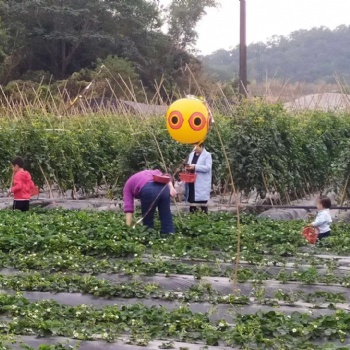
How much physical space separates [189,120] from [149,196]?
5.77ft

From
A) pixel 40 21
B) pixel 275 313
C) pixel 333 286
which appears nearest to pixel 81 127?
pixel 333 286

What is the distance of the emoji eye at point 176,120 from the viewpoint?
1166 centimetres

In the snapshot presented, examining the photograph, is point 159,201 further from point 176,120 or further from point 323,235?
point 323,235

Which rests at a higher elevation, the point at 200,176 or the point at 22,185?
the point at 200,176

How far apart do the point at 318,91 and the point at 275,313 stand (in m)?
15.4

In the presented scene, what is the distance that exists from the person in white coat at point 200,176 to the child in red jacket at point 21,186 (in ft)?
9.21

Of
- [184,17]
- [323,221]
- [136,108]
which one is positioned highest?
[184,17]

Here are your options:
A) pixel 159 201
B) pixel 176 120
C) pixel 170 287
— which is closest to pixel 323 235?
pixel 159 201

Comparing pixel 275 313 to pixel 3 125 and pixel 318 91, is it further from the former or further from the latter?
pixel 318 91

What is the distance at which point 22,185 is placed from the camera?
1336cm

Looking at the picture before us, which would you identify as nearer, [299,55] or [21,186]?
[21,186]

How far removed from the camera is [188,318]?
6.17 m

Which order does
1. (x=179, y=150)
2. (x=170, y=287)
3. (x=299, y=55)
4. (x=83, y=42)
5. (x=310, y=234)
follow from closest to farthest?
(x=170, y=287)
(x=310, y=234)
(x=179, y=150)
(x=83, y=42)
(x=299, y=55)

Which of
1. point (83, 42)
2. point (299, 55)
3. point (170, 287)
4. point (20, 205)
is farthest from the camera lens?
point (299, 55)
